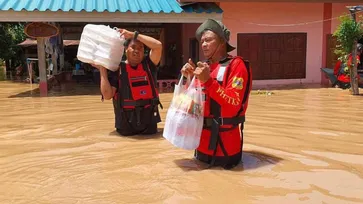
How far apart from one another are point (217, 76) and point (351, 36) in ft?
26.0

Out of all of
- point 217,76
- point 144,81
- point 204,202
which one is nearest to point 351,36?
point 144,81

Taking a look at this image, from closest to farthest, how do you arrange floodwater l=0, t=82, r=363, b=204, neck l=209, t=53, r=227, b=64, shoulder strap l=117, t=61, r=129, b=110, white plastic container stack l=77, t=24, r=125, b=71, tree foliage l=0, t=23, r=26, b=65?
floodwater l=0, t=82, r=363, b=204, neck l=209, t=53, r=227, b=64, white plastic container stack l=77, t=24, r=125, b=71, shoulder strap l=117, t=61, r=129, b=110, tree foliage l=0, t=23, r=26, b=65

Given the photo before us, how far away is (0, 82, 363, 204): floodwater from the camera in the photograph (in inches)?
123

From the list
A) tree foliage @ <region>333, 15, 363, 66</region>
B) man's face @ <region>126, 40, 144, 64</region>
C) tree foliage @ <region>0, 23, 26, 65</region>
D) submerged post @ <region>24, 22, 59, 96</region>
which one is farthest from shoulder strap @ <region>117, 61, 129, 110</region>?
tree foliage @ <region>0, 23, 26, 65</region>

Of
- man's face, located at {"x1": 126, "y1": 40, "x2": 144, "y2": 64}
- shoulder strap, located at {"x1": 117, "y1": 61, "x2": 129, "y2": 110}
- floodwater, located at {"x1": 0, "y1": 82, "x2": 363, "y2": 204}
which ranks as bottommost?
floodwater, located at {"x1": 0, "y1": 82, "x2": 363, "y2": 204}

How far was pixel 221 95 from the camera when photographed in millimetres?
3330

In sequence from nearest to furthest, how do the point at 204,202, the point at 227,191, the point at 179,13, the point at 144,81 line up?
the point at 204,202 < the point at 227,191 < the point at 144,81 < the point at 179,13

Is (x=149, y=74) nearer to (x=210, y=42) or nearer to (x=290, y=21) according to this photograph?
(x=210, y=42)

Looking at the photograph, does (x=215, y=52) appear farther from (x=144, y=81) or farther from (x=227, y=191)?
(x=144, y=81)

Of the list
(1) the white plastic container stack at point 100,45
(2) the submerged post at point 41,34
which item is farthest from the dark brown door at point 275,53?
(1) the white plastic container stack at point 100,45

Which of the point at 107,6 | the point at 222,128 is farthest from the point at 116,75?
the point at 107,6

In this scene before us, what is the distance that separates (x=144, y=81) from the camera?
4945 mm

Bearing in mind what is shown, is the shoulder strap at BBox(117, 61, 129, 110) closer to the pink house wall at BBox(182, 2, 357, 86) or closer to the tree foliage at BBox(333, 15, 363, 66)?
the tree foliage at BBox(333, 15, 363, 66)

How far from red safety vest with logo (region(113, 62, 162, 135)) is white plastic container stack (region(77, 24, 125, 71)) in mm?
377
